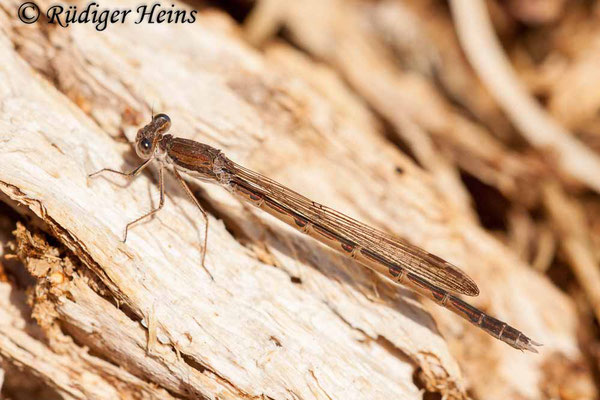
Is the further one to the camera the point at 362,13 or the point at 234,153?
the point at 362,13

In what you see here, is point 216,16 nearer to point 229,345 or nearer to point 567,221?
point 229,345

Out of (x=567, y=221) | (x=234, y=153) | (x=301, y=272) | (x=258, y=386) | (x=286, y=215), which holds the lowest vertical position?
(x=258, y=386)

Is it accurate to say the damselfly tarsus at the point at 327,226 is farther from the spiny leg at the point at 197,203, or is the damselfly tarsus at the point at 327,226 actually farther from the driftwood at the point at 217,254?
the driftwood at the point at 217,254

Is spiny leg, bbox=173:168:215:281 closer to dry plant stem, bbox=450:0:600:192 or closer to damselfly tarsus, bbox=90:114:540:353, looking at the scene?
damselfly tarsus, bbox=90:114:540:353

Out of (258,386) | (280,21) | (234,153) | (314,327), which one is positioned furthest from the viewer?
(280,21)

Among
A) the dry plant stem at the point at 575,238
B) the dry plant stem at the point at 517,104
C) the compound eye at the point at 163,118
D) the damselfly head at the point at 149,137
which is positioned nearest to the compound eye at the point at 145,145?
the damselfly head at the point at 149,137

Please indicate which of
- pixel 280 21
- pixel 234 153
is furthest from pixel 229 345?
pixel 280 21

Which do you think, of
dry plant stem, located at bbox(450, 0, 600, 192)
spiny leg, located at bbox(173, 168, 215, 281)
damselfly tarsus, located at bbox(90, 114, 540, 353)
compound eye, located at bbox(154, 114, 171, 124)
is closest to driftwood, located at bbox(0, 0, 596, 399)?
spiny leg, located at bbox(173, 168, 215, 281)
